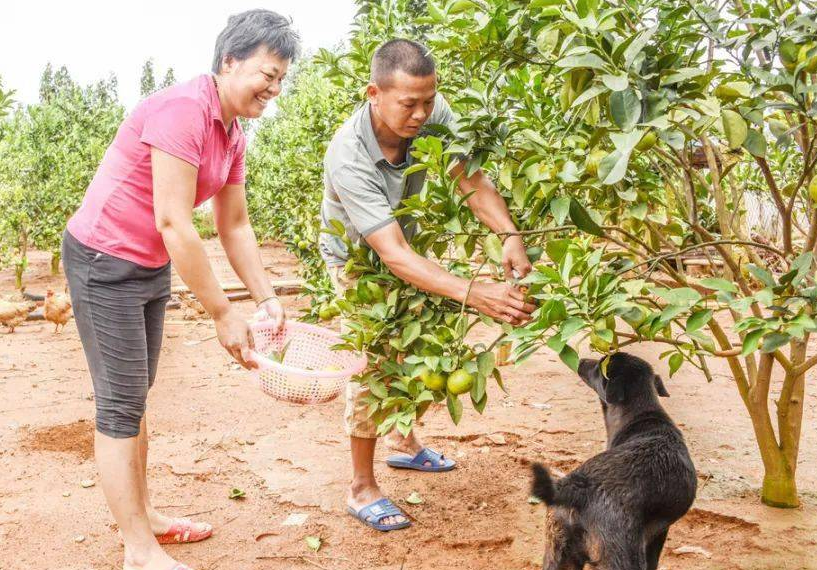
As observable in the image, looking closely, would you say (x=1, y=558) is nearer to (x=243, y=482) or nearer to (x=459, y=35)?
(x=243, y=482)

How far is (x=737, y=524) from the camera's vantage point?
3225mm

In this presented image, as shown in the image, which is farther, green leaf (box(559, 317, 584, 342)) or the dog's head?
the dog's head

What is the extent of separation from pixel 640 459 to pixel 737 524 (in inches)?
37.1

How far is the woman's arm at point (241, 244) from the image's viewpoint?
3189mm

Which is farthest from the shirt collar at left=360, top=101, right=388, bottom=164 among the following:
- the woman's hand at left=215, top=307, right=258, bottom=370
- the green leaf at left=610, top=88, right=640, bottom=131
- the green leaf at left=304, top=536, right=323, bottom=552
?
the green leaf at left=304, top=536, right=323, bottom=552

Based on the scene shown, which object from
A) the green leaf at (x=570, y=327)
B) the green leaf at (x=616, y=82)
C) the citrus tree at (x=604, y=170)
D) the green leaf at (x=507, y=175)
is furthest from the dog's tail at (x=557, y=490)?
the green leaf at (x=616, y=82)

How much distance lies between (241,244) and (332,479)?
1452mm

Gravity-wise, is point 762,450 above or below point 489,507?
above

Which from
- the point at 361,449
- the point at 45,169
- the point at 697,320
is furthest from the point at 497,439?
the point at 45,169

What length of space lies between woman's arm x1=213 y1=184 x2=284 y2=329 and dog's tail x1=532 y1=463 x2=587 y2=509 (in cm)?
131

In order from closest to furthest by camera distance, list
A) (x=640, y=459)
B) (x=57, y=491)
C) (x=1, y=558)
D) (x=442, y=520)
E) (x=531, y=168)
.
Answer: (x=531, y=168), (x=640, y=459), (x=1, y=558), (x=442, y=520), (x=57, y=491)

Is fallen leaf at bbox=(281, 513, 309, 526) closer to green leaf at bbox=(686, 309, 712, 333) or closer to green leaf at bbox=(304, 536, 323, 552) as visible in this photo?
green leaf at bbox=(304, 536, 323, 552)

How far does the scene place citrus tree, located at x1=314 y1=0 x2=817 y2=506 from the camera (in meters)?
1.89

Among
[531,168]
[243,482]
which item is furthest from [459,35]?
[243,482]
